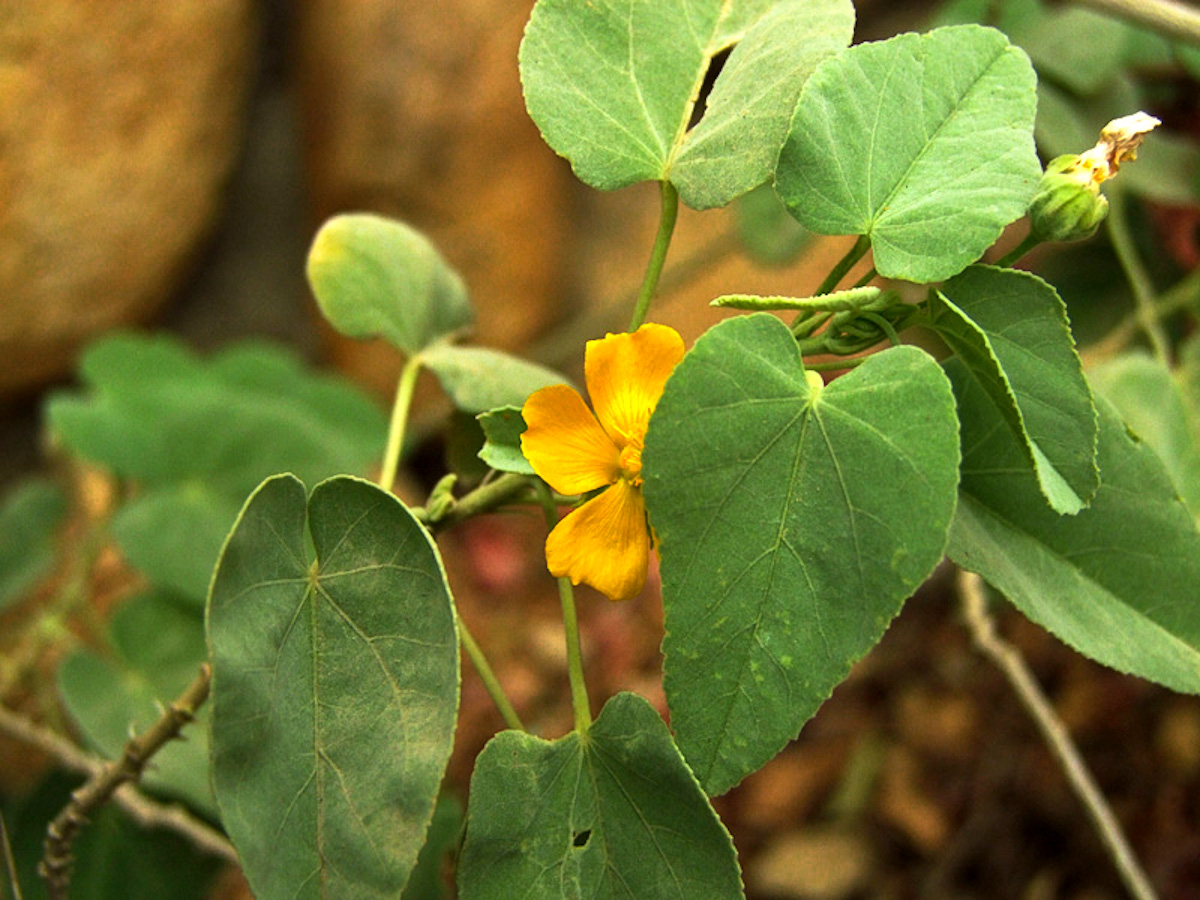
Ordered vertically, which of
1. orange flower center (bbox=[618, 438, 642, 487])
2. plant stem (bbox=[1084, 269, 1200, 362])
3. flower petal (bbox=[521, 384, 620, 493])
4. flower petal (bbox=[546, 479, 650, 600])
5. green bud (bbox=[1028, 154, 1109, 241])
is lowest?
plant stem (bbox=[1084, 269, 1200, 362])

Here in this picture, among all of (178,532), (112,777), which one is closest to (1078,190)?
(112,777)

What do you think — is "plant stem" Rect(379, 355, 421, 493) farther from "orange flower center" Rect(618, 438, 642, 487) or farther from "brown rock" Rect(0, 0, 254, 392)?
"brown rock" Rect(0, 0, 254, 392)

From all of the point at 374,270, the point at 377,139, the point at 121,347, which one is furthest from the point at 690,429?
the point at 377,139

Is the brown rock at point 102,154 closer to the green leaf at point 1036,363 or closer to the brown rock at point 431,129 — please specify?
the brown rock at point 431,129

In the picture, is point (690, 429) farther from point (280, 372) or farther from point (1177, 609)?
point (280, 372)

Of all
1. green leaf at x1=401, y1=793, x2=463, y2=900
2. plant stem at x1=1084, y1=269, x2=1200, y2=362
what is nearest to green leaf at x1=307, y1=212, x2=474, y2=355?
green leaf at x1=401, y1=793, x2=463, y2=900
